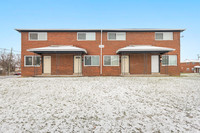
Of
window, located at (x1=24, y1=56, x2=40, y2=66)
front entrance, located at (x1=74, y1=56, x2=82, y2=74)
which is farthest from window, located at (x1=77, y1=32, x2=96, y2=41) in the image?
window, located at (x1=24, y1=56, x2=40, y2=66)

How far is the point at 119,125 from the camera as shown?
2.51 metres

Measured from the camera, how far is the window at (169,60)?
46.6 feet

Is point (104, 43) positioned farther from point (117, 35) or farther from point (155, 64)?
point (155, 64)

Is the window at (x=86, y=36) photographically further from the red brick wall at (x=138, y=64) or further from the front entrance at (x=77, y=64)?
the red brick wall at (x=138, y=64)

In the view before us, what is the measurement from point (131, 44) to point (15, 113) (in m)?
13.8

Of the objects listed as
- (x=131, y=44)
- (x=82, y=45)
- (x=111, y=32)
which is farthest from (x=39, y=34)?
(x=131, y=44)

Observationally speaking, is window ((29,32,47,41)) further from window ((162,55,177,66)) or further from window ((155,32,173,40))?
window ((162,55,177,66))

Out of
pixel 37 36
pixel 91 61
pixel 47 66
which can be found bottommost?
pixel 47 66

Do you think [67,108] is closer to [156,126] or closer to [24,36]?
[156,126]

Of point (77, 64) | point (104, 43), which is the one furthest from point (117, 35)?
A: point (77, 64)

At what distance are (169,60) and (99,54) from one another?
9.39 meters

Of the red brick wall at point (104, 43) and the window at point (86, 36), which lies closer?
the red brick wall at point (104, 43)

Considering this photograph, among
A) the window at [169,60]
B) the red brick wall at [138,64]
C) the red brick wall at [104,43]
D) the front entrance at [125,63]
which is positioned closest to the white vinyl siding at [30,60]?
the red brick wall at [104,43]

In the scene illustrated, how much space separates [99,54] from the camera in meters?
14.3
